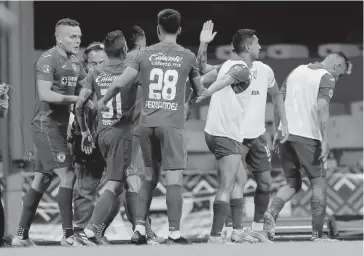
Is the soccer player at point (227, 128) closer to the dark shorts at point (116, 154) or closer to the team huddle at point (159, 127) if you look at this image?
the team huddle at point (159, 127)

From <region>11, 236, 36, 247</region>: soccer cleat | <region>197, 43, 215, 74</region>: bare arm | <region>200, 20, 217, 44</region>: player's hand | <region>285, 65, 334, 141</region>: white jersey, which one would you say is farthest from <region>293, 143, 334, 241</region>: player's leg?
<region>11, 236, 36, 247</region>: soccer cleat

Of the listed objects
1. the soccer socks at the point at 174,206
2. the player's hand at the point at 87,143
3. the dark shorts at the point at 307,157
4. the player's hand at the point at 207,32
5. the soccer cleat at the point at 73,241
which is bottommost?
the soccer cleat at the point at 73,241

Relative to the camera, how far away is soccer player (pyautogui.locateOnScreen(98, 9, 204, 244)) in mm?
6969

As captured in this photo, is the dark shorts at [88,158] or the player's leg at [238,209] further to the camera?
the dark shorts at [88,158]

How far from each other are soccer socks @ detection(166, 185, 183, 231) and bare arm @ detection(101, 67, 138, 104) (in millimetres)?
763

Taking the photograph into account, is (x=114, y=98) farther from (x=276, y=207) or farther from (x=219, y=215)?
(x=276, y=207)

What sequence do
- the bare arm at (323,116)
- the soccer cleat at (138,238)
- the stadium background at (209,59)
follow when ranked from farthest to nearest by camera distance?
the stadium background at (209,59)
the bare arm at (323,116)
the soccer cleat at (138,238)

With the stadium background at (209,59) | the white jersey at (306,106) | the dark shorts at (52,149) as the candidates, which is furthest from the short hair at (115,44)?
the stadium background at (209,59)

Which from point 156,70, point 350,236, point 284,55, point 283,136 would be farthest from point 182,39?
point 156,70

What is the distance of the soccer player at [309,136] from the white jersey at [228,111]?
921 millimetres

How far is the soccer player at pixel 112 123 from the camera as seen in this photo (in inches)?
293

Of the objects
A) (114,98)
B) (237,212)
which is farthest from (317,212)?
(114,98)

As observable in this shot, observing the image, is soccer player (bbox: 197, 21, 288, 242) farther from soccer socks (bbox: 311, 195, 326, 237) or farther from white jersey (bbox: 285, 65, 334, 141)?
soccer socks (bbox: 311, 195, 326, 237)

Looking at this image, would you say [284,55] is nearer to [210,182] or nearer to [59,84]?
[210,182]
